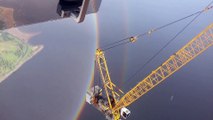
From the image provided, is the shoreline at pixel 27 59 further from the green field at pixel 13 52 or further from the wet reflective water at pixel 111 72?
the wet reflective water at pixel 111 72

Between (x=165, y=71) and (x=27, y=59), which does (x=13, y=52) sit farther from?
(x=165, y=71)

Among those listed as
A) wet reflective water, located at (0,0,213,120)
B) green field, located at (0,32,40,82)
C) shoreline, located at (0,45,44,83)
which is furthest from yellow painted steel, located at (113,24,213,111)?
green field, located at (0,32,40,82)

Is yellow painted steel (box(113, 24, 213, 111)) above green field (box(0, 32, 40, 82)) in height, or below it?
above

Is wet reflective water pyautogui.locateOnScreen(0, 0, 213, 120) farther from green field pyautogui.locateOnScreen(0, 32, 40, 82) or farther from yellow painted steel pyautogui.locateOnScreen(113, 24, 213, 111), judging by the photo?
yellow painted steel pyautogui.locateOnScreen(113, 24, 213, 111)

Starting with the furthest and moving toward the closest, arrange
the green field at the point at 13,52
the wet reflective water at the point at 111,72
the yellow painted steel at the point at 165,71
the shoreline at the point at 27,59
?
the green field at the point at 13,52
the shoreline at the point at 27,59
the wet reflective water at the point at 111,72
the yellow painted steel at the point at 165,71

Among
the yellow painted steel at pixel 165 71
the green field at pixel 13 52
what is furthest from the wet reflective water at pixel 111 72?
the yellow painted steel at pixel 165 71
